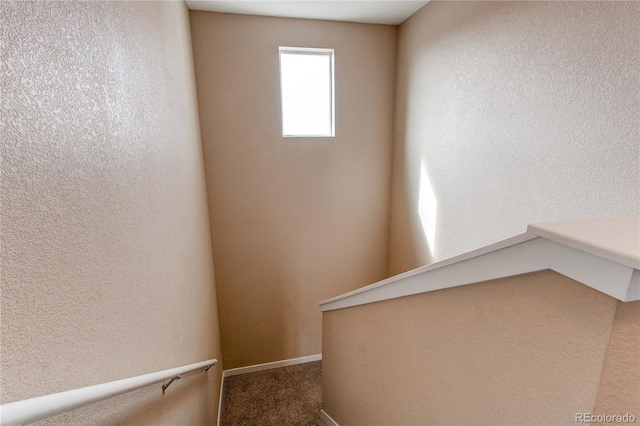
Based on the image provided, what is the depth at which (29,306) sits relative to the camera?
0.49 meters

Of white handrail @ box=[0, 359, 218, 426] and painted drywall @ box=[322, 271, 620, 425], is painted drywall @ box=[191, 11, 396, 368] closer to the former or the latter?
painted drywall @ box=[322, 271, 620, 425]

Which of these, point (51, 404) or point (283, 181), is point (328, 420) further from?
point (51, 404)

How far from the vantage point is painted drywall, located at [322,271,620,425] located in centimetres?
47

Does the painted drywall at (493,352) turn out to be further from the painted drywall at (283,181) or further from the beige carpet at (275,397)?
the painted drywall at (283,181)

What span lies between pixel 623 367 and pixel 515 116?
1509mm

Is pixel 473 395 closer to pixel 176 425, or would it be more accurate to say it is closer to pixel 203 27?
pixel 176 425

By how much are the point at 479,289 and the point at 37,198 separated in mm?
946

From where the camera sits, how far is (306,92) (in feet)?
9.29

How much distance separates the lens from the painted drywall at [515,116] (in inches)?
44.0

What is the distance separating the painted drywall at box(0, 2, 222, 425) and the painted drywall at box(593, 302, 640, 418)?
3.04ft

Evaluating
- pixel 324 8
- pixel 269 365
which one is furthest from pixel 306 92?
pixel 269 365

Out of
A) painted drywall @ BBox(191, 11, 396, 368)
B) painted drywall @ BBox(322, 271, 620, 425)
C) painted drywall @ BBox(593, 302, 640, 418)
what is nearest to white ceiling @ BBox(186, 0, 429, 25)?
painted drywall @ BBox(191, 11, 396, 368)

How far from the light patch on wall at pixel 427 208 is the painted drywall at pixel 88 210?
77.6 inches

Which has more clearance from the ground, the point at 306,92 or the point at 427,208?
the point at 306,92
